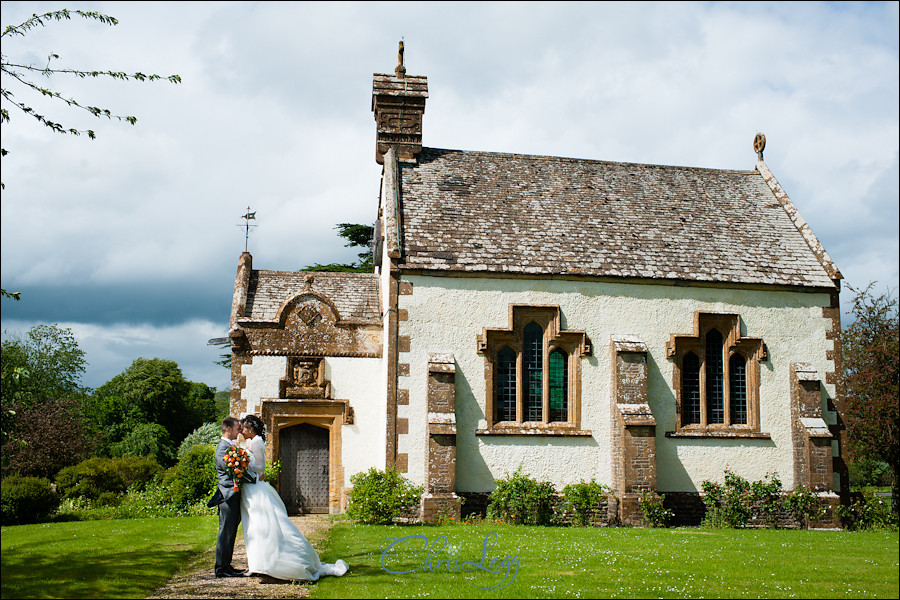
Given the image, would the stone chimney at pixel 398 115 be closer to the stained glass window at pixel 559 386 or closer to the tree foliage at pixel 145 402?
the stained glass window at pixel 559 386

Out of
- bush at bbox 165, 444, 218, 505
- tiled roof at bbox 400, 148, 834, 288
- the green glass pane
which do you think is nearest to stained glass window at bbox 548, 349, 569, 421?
the green glass pane

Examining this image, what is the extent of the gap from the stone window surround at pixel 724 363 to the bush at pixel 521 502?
171 inches

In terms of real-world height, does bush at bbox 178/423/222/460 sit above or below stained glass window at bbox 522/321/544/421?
below

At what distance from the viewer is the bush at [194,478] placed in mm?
21250

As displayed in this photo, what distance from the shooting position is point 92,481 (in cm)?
2127

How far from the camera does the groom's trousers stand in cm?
1081

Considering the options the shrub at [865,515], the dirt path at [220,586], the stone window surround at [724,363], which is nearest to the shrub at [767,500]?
the stone window surround at [724,363]

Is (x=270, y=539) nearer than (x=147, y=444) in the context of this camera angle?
Yes

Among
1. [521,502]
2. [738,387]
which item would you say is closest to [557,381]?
[521,502]

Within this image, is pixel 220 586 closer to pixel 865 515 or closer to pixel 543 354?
pixel 543 354

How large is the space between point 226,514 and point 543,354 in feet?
38.4

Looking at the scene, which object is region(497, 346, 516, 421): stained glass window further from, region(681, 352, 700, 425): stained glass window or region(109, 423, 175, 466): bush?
region(109, 423, 175, 466): bush

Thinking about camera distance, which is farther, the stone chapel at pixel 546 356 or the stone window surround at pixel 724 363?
the stone window surround at pixel 724 363

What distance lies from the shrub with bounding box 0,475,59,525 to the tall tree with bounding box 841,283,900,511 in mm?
17826
